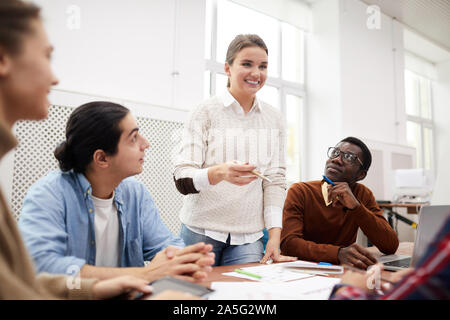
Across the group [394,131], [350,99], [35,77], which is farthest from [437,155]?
[35,77]

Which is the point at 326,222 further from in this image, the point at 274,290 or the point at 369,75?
the point at 369,75

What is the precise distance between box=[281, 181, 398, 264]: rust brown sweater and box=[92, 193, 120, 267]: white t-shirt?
810mm

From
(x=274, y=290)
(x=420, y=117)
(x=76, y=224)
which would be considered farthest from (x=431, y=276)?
(x=420, y=117)

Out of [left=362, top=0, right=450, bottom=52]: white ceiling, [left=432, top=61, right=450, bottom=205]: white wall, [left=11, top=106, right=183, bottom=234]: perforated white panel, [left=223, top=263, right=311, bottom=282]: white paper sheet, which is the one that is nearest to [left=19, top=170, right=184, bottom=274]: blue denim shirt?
[left=223, top=263, right=311, bottom=282]: white paper sheet

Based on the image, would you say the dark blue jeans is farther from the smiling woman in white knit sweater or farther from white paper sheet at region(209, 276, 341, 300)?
white paper sheet at region(209, 276, 341, 300)

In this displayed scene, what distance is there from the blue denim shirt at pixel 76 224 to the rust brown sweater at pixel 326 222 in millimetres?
681

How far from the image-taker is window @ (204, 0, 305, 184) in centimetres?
424

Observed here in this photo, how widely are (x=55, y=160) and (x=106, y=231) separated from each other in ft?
4.76

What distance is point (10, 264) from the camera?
0.52 meters

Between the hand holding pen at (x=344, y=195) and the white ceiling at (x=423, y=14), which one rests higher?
the white ceiling at (x=423, y=14)

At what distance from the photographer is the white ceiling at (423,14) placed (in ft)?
17.4

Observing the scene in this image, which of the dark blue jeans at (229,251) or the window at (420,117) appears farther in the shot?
the window at (420,117)

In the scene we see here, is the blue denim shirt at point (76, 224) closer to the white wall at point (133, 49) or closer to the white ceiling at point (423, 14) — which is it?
the white wall at point (133, 49)

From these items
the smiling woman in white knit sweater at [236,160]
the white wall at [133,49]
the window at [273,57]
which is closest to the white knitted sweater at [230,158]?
the smiling woman in white knit sweater at [236,160]
